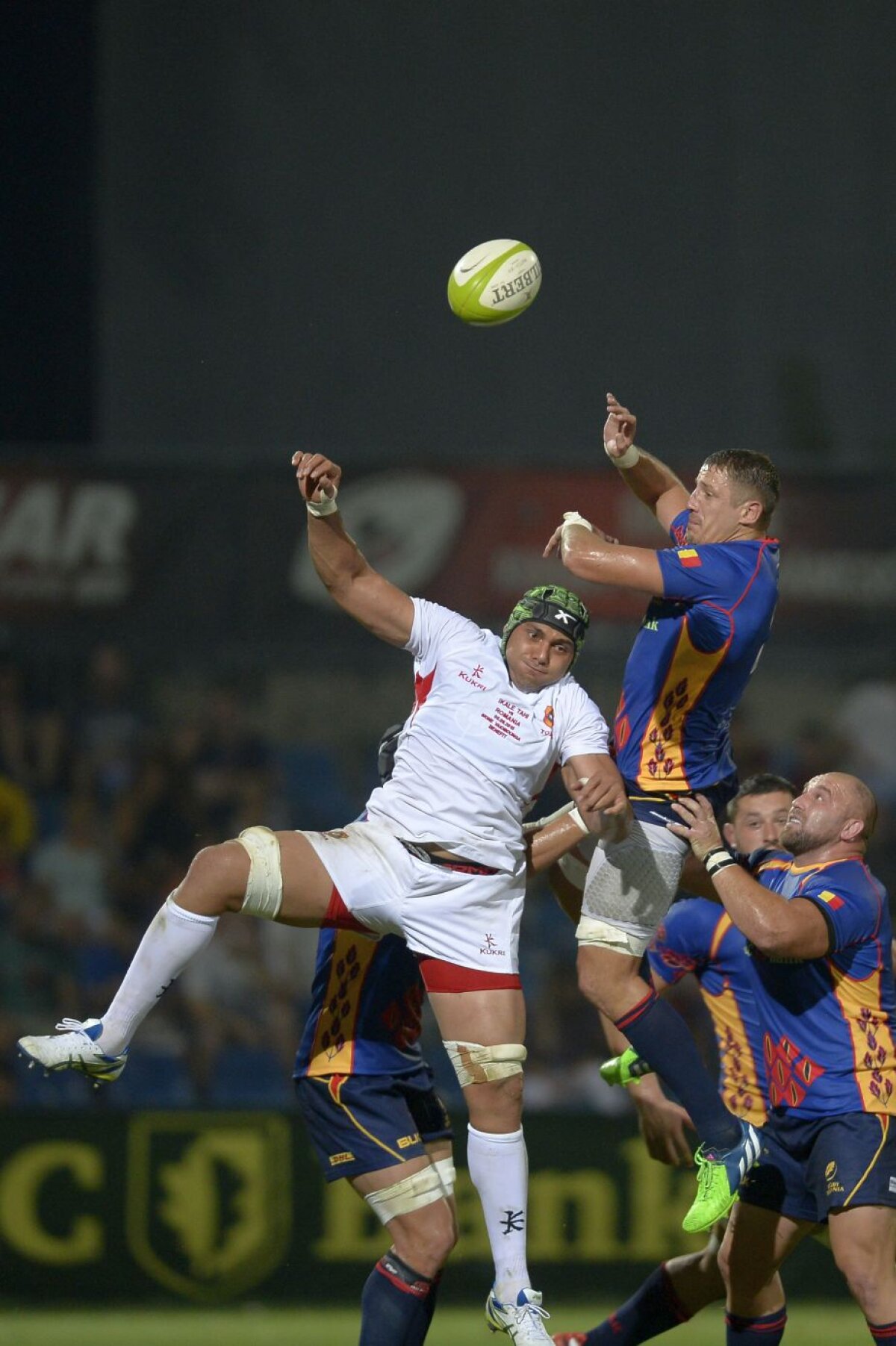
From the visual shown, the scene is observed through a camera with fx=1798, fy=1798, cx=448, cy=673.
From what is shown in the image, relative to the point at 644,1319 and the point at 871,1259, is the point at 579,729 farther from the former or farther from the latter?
the point at 644,1319

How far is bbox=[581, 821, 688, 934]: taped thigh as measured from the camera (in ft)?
18.7

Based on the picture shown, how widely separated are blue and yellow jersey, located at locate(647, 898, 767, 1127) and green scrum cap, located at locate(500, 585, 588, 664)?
131 cm

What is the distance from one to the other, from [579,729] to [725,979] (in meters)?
1.31

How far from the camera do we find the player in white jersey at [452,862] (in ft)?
17.9

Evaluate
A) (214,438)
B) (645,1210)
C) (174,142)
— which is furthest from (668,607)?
(174,142)

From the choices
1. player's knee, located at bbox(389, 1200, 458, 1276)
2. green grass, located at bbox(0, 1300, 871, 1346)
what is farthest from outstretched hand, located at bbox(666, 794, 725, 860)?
green grass, located at bbox(0, 1300, 871, 1346)

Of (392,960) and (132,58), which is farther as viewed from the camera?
(132,58)

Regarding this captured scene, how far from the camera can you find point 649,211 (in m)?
14.2

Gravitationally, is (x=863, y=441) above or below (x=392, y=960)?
above

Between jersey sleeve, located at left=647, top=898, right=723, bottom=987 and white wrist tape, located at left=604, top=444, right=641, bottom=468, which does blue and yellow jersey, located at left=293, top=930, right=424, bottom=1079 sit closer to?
jersey sleeve, located at left=647, top=898, right=723, bottom=987

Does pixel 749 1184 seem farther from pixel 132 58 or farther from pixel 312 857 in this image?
pixel 132 58

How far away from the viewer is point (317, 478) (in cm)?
568

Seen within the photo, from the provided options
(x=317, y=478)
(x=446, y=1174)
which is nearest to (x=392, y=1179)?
(x=446, y=1174)

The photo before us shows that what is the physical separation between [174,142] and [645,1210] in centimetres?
926
